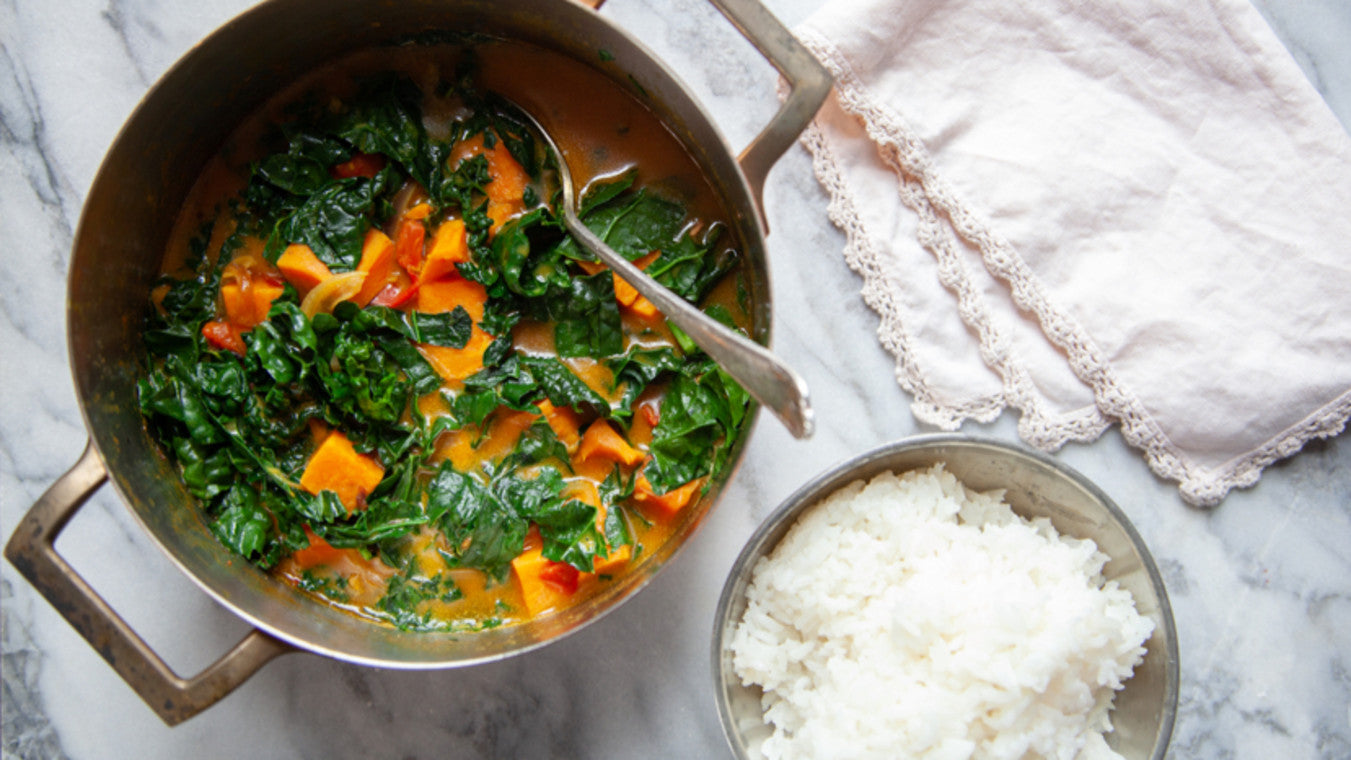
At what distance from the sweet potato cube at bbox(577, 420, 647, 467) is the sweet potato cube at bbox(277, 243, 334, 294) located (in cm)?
75

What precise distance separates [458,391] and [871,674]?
1204 mm

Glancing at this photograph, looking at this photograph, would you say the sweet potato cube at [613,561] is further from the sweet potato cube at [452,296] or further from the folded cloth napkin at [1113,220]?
A: the folded cloth napkin at [1113,220]

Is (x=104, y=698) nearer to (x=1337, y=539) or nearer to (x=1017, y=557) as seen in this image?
(x=1017, y=557)

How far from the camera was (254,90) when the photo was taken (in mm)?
2350

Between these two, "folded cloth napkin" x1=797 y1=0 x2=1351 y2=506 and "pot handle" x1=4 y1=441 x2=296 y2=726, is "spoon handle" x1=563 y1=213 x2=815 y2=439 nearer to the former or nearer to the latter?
"folded cloth napkin" x1=797 y1=0 x2=1351 y2=506

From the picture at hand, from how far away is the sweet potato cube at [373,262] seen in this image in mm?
2311

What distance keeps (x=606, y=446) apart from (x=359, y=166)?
948 mm

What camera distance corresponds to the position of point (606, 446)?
2.31 m

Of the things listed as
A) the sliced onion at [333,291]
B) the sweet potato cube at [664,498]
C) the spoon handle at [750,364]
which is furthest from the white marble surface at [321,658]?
the sliced onion at [333,291]

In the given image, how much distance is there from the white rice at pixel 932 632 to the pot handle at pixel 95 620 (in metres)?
1.17

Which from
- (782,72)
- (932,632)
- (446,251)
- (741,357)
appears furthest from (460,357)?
(932,632)

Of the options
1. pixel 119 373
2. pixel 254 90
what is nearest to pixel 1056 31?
pixel 254 90

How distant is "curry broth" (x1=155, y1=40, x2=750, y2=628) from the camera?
2320mm

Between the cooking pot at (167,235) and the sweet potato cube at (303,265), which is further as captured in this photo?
the sweet potato cube at (303,265)
